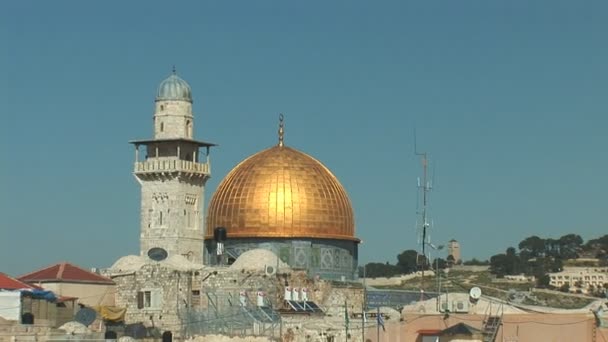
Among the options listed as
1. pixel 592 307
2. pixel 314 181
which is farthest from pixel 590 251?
pixel 592 307

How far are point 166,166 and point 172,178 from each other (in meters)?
0.63

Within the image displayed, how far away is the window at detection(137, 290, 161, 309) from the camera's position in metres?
67.4

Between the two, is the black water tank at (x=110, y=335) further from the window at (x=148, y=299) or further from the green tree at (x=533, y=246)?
the green tree at (x=533, y=246)

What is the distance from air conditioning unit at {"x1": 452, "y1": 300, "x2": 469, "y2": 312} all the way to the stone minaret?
1775 centimetres

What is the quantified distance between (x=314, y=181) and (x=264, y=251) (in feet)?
18.3

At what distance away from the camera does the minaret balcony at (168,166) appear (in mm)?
75312

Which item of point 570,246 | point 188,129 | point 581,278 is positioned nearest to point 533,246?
point 570,246

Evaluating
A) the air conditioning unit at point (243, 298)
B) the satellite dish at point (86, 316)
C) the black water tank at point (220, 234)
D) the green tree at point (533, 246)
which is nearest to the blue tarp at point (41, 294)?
the satellite dish at point (86, 316)

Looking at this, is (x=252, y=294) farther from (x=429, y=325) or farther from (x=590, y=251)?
(x=590, y=251)

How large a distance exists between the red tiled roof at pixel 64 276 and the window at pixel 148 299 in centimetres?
164

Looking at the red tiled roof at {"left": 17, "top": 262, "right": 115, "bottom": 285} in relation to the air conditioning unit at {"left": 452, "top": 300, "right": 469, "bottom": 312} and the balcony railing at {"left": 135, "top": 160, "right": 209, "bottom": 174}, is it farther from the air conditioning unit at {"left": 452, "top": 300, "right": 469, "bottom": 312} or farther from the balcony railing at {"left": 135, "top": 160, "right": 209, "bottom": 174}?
the air conditioning unit at {"left": 452, "top": 300, "right": 469, "bottom": 312}

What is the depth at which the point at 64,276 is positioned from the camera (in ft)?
225

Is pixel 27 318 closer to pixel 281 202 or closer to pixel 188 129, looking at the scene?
pixel 281 202

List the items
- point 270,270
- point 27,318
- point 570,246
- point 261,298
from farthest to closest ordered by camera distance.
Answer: point 570,246, point 270,270, point 261,298, point 27,318
